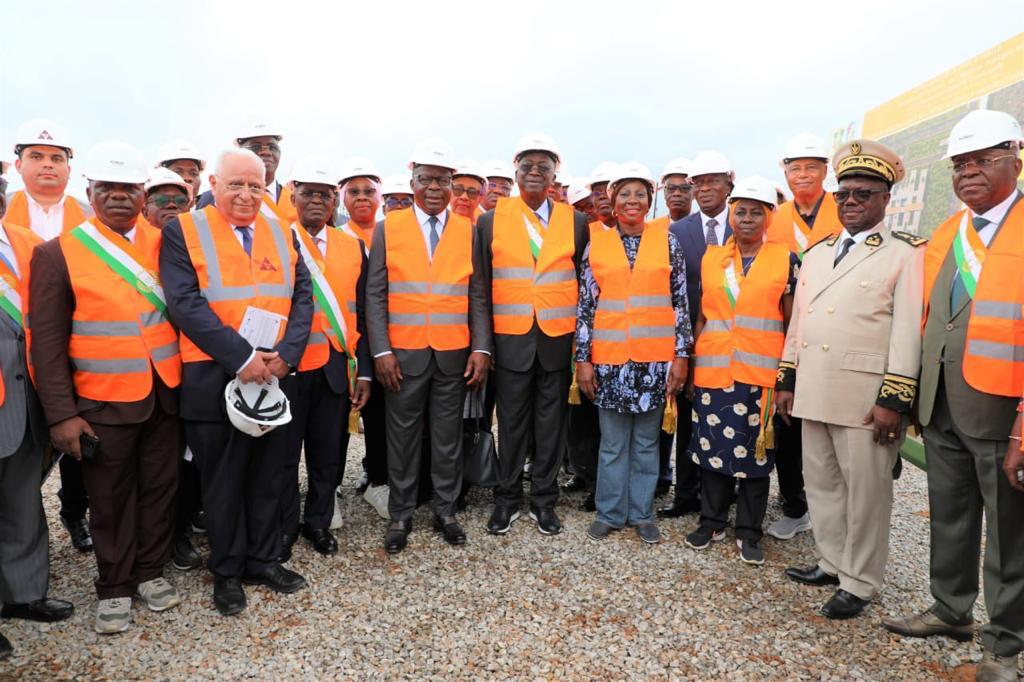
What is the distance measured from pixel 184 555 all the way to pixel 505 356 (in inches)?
96.2

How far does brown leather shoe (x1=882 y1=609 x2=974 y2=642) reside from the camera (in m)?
3.25

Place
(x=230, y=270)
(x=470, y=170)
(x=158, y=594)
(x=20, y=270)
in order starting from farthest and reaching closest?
(x=470, y=170), (x=158, y=594), (x=230, y=270), (x=20, y=270)

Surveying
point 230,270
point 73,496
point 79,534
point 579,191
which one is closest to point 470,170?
point 579,191

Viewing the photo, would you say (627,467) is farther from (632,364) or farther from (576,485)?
(576,485)

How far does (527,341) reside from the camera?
4.28 metres

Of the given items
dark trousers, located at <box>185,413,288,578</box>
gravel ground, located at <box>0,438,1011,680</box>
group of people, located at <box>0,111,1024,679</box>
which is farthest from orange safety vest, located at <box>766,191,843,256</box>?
dark trousers, located at <box>185,413,288,578</box>

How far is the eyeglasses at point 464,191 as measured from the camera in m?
5.36

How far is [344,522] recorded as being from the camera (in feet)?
15.5

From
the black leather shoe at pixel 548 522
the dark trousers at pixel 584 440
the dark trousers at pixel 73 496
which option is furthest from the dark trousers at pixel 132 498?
the dark trousers at pixel 584 440

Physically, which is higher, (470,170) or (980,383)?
(470,170)

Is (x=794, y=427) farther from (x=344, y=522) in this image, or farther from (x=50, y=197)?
(x=50, y=197)

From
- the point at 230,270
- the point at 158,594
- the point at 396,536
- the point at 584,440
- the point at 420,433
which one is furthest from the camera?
the point at 584,440

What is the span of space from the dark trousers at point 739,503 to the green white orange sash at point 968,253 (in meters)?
1.75

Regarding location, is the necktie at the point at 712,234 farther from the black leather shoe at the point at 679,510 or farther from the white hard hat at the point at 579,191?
the black leather shoe at the point at 679,510
